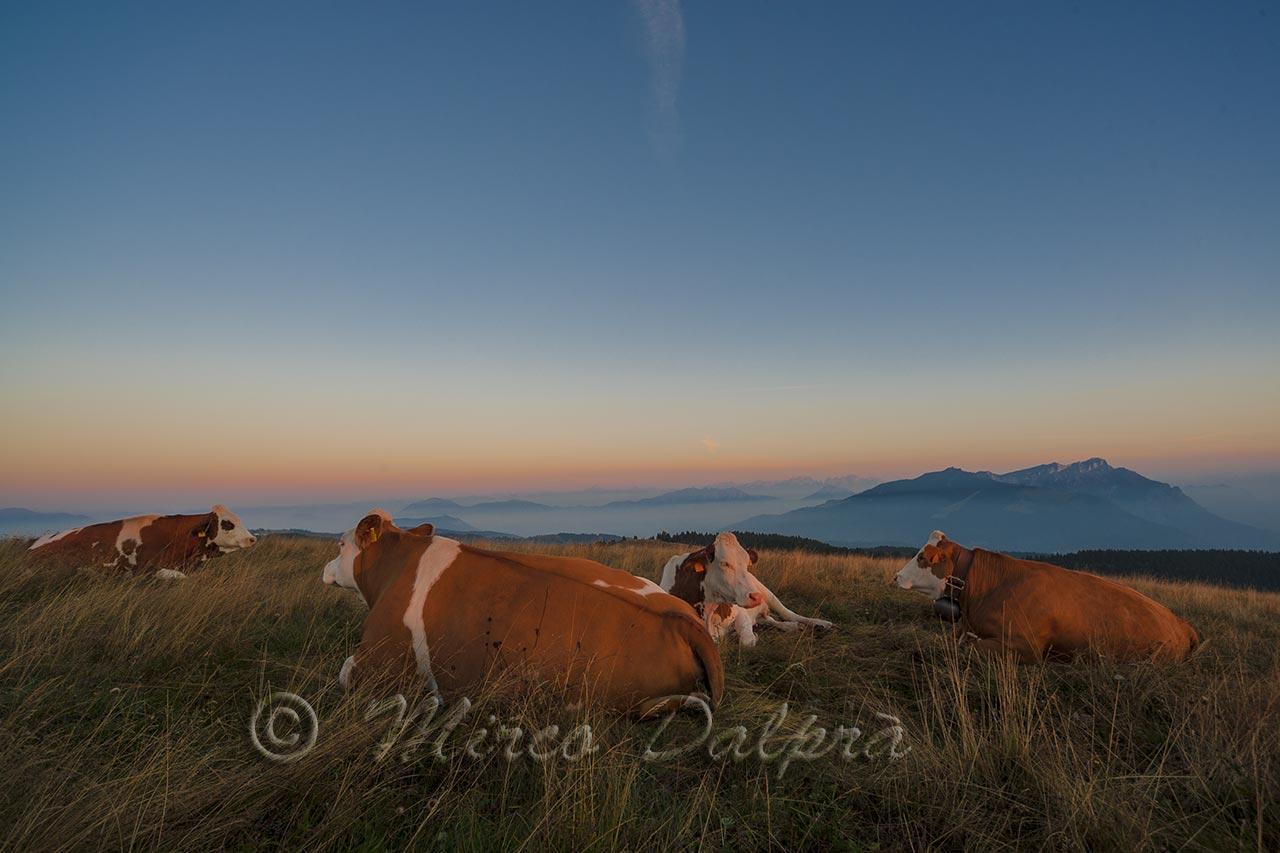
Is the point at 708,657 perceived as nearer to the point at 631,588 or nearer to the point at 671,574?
the point at 631,588

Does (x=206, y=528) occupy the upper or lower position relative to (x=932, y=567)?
upper

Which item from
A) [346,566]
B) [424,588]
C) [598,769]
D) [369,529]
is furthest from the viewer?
[346,566]

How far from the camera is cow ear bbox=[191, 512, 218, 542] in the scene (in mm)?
11531

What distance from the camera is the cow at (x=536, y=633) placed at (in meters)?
4.30

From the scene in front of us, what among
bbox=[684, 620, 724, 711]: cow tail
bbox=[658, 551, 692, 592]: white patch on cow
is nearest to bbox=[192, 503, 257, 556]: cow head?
bbox=[658, 551, 692, 592]: white patch on cow

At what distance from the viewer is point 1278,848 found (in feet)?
8.99

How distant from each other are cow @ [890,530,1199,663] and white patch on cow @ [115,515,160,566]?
12874 millimetres

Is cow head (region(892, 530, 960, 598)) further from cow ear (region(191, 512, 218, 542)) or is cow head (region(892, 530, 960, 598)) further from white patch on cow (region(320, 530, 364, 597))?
cow ear (region(191, 512, 218, 542))

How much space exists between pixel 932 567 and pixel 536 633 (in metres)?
5.99

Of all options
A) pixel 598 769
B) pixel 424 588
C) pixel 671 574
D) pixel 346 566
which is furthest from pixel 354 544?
pixel 671 574

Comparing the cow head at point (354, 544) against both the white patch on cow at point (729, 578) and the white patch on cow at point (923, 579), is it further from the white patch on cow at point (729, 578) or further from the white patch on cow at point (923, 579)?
the white patch on cow at point (923, 579)

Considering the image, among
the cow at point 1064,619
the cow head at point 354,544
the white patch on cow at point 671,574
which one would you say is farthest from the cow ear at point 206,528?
the cow at point 1064,619

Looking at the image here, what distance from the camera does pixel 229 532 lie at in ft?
39.4

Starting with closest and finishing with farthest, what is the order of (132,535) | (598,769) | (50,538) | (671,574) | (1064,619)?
(598,769) < (1064,619) < (671,574) < (50,538) < (132,535)
